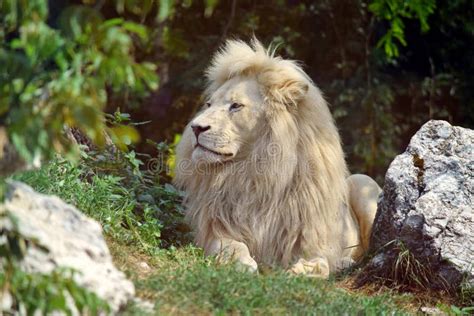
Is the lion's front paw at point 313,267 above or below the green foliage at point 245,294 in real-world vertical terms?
below

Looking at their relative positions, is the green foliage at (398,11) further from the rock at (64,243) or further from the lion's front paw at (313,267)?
the rock at (64,243)

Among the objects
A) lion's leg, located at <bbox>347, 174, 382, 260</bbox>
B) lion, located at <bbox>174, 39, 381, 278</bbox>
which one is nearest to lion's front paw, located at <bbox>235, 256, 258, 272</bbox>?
lion, located at <bbox>174, 39, 381, 278</bbox>

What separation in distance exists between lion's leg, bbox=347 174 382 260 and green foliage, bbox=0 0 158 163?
316 cm

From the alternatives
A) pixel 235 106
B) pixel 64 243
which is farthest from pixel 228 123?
pixel 64 243

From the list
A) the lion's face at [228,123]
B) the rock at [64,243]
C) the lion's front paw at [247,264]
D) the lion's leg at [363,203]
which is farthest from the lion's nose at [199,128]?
the rock at [64,243]

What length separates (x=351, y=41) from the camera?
10281 mm

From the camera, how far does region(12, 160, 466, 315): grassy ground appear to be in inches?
172

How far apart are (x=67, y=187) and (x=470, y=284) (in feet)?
7.47

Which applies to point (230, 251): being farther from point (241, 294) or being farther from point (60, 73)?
point (60, 73)

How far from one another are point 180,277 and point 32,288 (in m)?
1.26

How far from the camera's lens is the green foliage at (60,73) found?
3.32m

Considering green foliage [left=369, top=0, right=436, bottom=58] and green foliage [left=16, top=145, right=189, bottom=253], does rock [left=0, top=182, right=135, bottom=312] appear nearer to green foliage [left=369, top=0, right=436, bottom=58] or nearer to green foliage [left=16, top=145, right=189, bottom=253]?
green foliage [left=16, top=145, right=189, bottom=253]

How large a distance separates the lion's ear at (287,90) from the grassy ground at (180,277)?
1.02m

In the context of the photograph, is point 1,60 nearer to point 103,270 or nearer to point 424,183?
point 103,270
